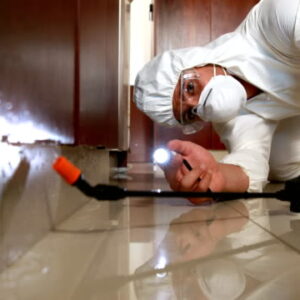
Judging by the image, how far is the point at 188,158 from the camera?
64cm

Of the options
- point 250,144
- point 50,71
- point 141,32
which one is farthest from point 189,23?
point 50,71

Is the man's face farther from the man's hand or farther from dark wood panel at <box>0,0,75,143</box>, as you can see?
dark wood panel at <box>0,0,75,143</box>

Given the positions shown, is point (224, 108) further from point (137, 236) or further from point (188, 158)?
point (137, 236)

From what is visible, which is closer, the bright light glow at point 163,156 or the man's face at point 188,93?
the bright light glow at point 163,156

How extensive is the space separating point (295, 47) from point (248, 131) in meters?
0.23

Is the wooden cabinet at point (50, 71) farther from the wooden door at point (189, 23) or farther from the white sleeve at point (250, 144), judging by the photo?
the wooden door at point (189, 23)

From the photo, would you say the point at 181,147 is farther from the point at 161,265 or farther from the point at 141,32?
the point at 141,32

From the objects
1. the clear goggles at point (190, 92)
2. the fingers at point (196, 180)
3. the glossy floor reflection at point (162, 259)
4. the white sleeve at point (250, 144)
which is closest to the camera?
the glossy floor reflection at point (162, 259)

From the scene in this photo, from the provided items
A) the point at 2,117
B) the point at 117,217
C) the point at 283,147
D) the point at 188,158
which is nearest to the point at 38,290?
the point at 2,117

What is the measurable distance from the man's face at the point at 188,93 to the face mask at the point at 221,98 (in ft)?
0.07

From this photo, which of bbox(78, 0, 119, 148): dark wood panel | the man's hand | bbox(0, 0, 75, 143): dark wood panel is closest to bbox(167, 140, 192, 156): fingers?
the man's hand

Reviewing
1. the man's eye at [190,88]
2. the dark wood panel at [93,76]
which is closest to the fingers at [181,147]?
the dark wood panel at [93,76]

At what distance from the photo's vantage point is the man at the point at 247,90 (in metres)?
0.82

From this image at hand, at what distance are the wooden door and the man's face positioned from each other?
4.04ft
